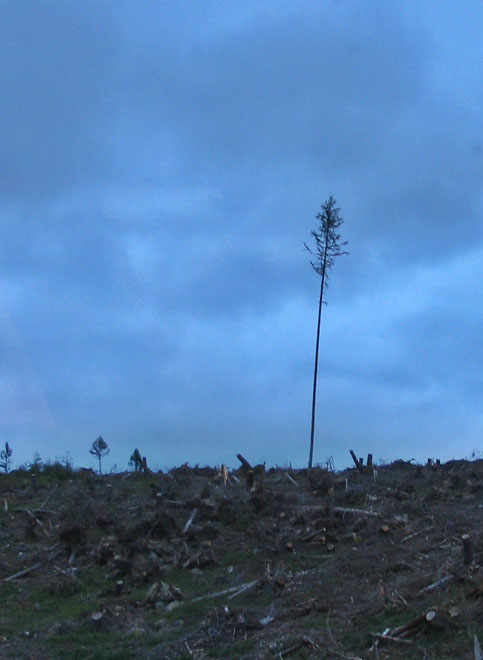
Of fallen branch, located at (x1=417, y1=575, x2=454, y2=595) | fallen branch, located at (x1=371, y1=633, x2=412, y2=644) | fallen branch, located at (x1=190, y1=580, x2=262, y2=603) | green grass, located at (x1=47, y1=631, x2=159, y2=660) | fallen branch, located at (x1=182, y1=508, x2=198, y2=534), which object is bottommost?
green grass, located at (x1=47, y1=631, x2=159, y2=660)

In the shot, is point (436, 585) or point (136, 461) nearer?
point (436, 585)

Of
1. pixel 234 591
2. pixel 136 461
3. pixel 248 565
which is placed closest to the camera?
pixel 234 591

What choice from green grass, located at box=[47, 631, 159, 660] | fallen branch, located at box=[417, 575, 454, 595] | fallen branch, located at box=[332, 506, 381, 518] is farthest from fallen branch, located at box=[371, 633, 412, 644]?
fallen branch, located at box=[332, 506, 381, 518]

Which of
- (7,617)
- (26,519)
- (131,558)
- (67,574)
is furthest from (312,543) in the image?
(26,519)

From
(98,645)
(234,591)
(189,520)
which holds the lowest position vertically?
(98,645)

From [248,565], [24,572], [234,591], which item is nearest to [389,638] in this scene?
[234,591]

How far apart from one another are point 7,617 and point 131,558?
2.55m

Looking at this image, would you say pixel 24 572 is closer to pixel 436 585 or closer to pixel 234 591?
pixel 234 591

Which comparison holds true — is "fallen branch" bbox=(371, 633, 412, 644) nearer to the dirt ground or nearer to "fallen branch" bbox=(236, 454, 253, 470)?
the dirt ground

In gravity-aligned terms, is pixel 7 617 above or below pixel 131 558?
below

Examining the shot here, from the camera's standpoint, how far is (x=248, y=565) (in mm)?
14438

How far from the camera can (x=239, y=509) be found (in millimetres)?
17078

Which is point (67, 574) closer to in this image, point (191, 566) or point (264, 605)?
point (191, 566)

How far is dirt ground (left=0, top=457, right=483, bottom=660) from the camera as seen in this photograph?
10.4m
